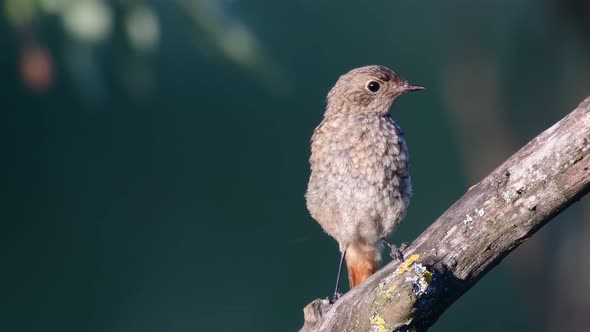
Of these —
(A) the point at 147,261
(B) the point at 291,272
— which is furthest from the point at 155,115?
(B) the point at 291,272

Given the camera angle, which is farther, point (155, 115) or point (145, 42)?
point (155, 115)

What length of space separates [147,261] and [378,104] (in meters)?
4.25

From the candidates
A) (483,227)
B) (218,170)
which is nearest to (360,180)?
(483,227)

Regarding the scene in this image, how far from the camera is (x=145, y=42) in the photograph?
4.04 metres

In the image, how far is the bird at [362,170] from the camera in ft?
15.6

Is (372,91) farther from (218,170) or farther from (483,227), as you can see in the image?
(218,170)

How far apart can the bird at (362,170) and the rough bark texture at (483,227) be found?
1.09 metres

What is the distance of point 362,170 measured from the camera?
15.7ft

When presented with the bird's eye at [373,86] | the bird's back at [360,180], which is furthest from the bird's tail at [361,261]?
the bird's eye at [373,86]

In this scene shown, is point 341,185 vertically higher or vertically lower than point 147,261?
lower

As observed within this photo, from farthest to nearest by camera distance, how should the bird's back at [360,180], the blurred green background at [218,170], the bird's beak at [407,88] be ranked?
the blurred green background at [218,170], the bird's beak at [407,88], the bird's back at [360,180]

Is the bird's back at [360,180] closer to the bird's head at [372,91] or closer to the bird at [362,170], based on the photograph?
the bird at [362,170]

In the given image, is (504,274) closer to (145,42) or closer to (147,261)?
(147,261)

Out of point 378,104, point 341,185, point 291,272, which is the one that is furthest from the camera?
point 291,272
